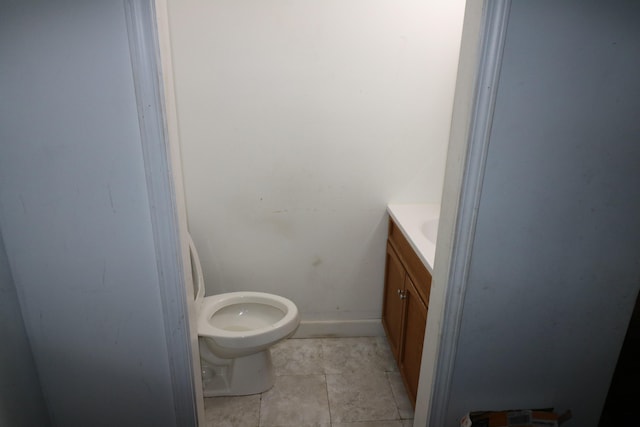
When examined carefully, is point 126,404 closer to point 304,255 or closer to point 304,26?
point 304,255

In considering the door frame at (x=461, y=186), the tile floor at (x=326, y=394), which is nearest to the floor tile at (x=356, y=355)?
the tile floor at (x=326, y=394)

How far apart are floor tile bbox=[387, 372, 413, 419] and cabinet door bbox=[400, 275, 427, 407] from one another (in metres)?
0.11

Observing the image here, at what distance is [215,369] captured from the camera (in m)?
2.03

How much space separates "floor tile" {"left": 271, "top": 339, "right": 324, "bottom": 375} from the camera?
216 cm

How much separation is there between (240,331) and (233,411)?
36 cm

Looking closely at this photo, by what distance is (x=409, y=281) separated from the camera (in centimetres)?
179

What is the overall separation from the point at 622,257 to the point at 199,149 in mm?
1697

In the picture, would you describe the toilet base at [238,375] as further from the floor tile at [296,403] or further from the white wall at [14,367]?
the white wall at [14,367]

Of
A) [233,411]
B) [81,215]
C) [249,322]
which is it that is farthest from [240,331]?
[81,215]

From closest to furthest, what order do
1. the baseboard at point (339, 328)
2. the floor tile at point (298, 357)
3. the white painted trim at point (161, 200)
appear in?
1. the white painted trim at point (161, 200)
2. the floor tile at point (298, 357)
3. the baseboard at point (339, 328)

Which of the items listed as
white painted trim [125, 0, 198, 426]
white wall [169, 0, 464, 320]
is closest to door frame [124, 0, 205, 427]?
white painted trim [125, 0, 198, 426]

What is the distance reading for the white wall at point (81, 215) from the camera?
2.85 feet

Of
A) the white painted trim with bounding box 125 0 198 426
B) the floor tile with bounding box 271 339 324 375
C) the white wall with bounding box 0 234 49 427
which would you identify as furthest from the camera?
the floor tile with bounding box 271 339 324 375

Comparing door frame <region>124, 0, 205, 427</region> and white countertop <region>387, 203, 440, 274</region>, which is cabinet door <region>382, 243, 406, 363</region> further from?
door frame <region>124, 0, 205, 427</region>
